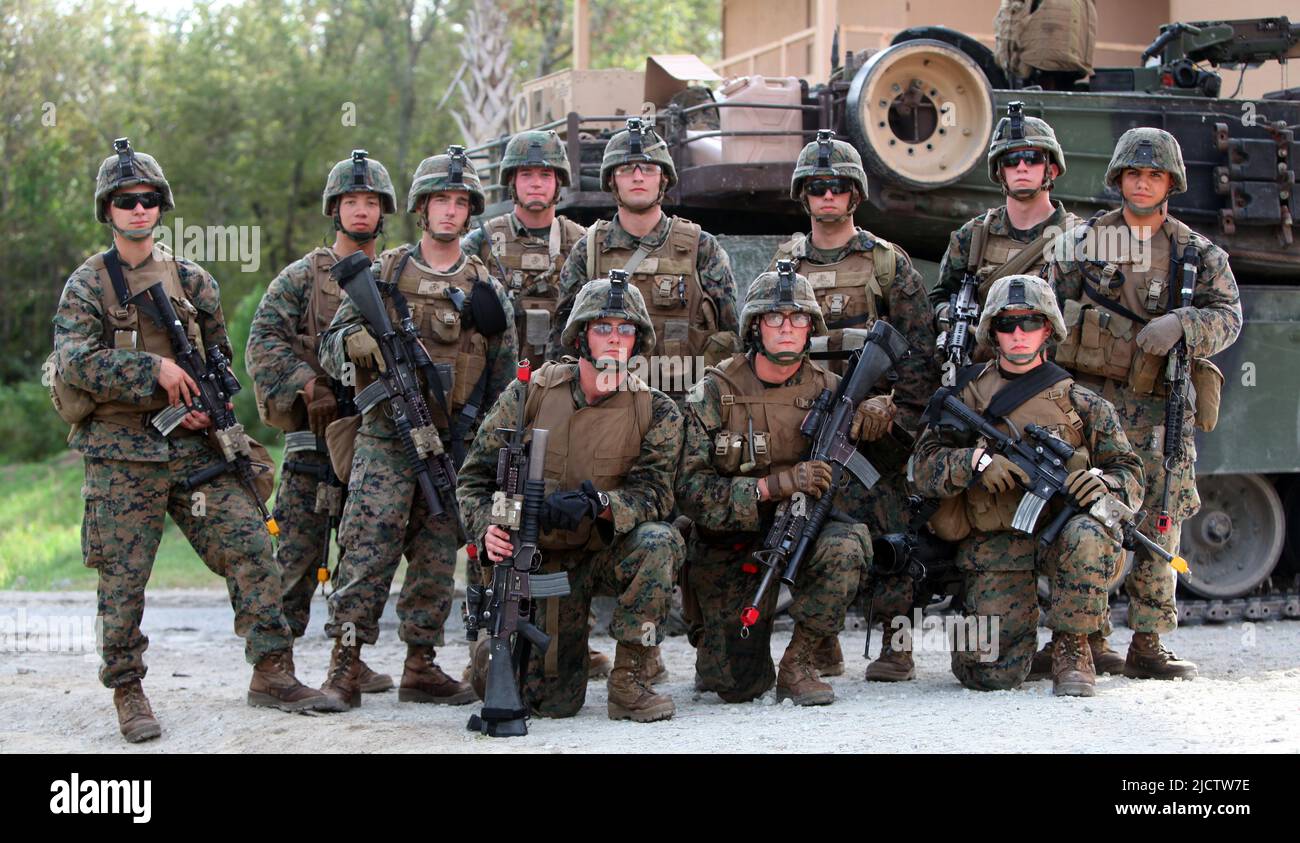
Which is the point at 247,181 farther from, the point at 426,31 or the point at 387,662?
the point at 387,662

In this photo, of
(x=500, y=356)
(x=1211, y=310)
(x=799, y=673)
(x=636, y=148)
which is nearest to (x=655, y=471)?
(x=799, y=673)

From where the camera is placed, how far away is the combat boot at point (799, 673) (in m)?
7.05

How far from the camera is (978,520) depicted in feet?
24.2

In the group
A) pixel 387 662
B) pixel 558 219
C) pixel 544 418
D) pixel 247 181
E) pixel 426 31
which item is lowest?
pixel 387 662

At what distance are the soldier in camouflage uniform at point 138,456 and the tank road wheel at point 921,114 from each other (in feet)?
14.1

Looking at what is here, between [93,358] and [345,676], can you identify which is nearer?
[93,358]

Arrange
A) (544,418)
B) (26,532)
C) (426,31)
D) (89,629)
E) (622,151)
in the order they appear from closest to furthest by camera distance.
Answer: (544,418)
(622,151)
(89,629)
(26,532)
(426,31)

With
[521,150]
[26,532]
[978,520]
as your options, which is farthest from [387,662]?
[26,532]

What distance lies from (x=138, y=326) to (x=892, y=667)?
3.82m

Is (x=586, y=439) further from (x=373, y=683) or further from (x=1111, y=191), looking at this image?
(x=1111, y=191)

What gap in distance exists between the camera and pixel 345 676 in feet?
24.1

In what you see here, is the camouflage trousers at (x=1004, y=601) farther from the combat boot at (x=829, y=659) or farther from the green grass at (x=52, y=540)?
the green grass at (x=52, y=540)

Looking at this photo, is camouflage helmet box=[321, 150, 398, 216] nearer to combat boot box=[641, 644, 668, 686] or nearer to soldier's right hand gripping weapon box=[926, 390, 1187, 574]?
combat boot box=[641, 644, 668, 686]
